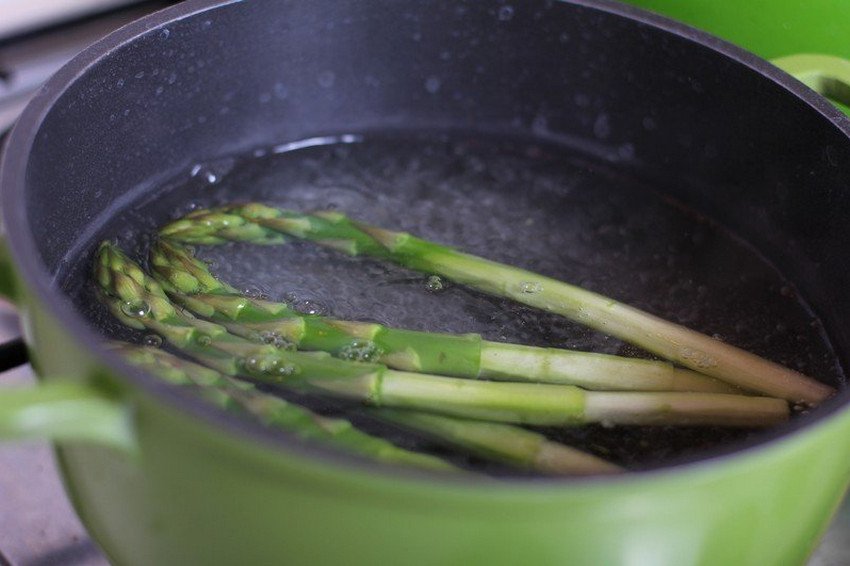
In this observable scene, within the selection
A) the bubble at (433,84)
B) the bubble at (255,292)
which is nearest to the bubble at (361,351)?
the bubble at (255,292)

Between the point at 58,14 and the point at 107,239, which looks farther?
the point at 58,14

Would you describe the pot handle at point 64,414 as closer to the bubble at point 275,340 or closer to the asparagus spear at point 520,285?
the bubble at point 275,340

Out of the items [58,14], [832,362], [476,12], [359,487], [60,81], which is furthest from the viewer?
[58,14]

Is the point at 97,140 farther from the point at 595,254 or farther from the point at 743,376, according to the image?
the point at 743,376

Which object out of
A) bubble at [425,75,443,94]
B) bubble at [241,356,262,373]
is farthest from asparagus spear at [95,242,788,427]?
bubble at [425,75,443,94]

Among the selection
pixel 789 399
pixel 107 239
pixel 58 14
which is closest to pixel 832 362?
pixel 789 399

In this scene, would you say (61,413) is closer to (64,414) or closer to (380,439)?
(64,414)

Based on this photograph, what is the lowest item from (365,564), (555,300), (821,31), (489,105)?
(365,564)

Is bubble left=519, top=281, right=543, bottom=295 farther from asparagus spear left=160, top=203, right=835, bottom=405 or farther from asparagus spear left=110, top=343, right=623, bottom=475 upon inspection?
asparagus spear left=110, top=343, right=623, bottom=475
